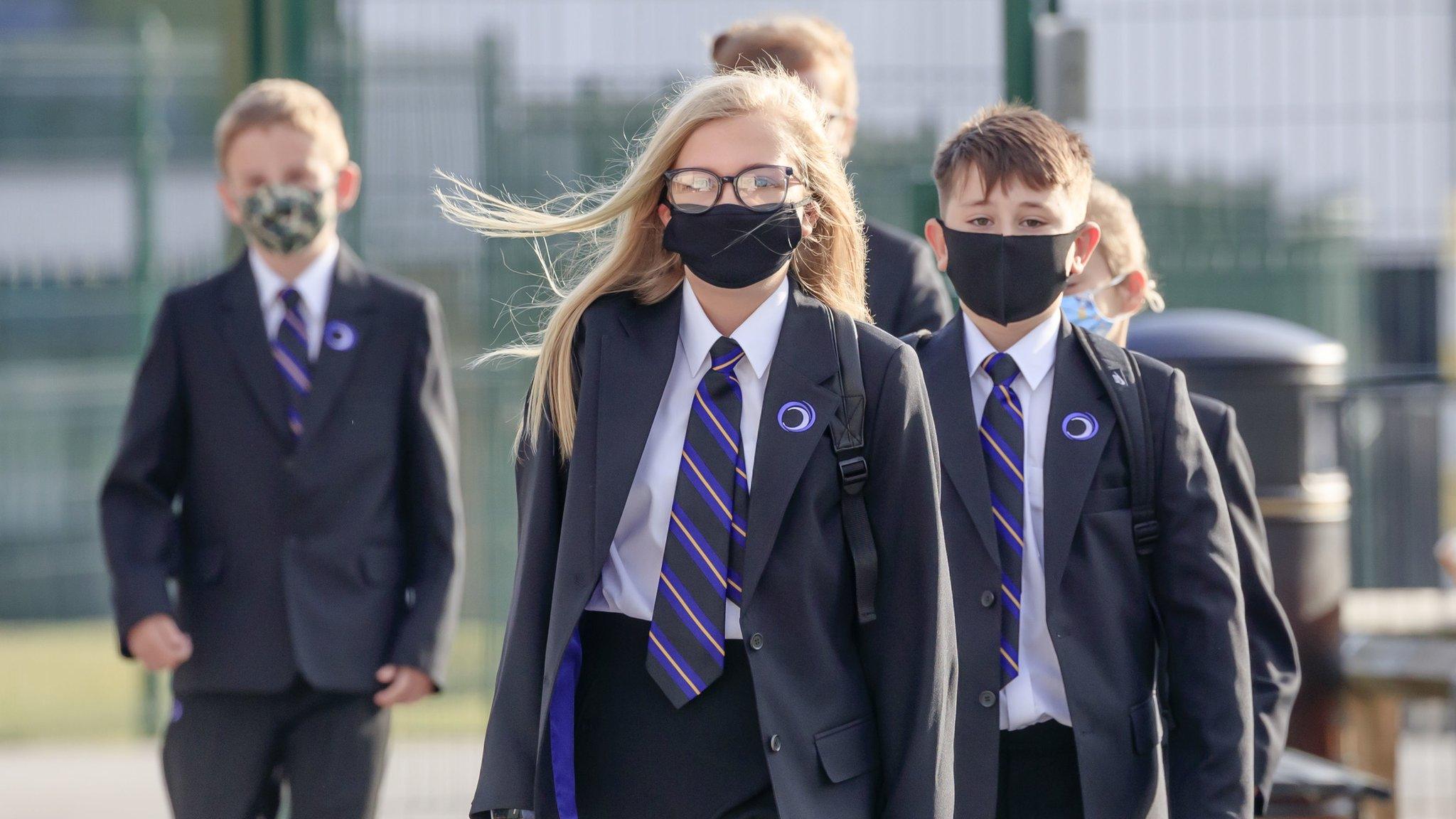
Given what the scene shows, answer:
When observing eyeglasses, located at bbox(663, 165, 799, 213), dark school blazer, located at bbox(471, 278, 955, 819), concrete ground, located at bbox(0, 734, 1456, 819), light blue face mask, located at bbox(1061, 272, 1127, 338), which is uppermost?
eyeglasses, located at bbox(663, 165, 799, 213)

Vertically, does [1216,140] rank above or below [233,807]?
above

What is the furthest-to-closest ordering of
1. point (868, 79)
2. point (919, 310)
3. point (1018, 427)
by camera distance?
point (868, 79) < point (919, 310) < point (1018, 427)

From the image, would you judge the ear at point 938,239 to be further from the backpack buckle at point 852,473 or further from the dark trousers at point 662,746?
the dark trousers at point 662,746

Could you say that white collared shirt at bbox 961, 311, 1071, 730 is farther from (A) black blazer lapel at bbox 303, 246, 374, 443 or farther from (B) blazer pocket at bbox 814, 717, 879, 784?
(A) black blazer lapel at bbox 303, 246, 374, 443

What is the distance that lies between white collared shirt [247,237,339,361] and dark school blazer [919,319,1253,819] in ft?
6.11

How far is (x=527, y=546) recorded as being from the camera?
267cm

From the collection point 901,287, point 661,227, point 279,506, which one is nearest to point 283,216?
point 279,506

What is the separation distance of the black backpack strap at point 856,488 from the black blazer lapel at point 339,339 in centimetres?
196

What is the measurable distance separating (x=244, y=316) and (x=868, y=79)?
2147 millimetres

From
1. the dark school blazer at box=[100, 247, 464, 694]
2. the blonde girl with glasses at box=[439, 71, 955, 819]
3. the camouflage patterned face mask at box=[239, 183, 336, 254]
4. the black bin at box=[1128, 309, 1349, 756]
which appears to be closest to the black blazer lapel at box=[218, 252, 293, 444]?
the dark school blazer at box=[100, 247, 464, 694]

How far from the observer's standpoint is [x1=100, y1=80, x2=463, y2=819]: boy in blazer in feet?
13.4

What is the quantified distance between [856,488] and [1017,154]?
36.9 inches

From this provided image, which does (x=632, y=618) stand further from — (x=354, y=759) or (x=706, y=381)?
(x=354, y=759)

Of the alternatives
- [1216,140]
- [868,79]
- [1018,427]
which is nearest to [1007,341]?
[1018,427]
